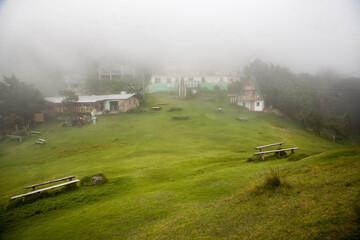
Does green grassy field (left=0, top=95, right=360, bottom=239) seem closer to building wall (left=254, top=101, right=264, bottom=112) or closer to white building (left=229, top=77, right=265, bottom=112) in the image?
white building (left=229, top=77, right=265, bottom=112)

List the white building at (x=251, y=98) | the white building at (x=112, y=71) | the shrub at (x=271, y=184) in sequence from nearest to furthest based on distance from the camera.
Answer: the shrub at (x=271, y=184)
the white building at (x=251, y=98)
the white building at (x=112, y=71)

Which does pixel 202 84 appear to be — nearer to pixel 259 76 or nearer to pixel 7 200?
pixel 259 76

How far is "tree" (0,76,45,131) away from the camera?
41.9m

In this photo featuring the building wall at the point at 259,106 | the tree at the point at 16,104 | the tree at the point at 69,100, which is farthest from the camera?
the building wall at the point at 259,106

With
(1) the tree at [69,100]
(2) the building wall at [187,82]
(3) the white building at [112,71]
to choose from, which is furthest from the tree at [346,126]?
(3) the white building at [112,71]

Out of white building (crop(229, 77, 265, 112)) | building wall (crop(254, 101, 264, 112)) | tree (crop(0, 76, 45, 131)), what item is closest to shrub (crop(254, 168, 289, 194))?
tree (crop(0, 76, 45, 131))

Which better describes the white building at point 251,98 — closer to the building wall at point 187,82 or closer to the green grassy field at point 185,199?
the building wall at point 187,82

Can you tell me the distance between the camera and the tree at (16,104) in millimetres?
41906

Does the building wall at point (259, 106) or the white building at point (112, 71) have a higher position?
the white building at point (112, 71)

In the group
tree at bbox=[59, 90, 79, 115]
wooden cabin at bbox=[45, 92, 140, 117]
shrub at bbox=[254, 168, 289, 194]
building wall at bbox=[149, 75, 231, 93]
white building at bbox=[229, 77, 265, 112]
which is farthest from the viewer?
building wall at bbox=[149, 75, 231, 93]

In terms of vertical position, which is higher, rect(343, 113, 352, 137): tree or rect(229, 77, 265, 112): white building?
rect(229, 77, 265, 112): white building

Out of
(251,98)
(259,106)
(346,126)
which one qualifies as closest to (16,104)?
(251,98)

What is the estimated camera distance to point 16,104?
43344mm

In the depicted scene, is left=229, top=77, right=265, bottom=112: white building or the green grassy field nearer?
the green grassy field
